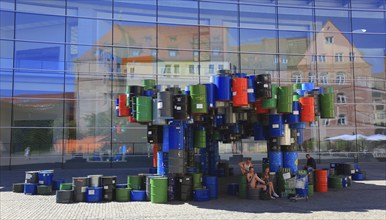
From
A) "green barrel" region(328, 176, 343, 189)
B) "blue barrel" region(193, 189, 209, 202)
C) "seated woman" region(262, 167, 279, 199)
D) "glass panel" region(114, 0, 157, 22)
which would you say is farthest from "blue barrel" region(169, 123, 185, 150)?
"glass panel" region(114, 0, 157, 22)

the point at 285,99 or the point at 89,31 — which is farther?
the point at 89,31

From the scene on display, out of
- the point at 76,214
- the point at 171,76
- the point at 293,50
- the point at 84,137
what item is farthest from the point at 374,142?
the point at 76,214

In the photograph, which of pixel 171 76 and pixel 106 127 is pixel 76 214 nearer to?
pixel 106 127

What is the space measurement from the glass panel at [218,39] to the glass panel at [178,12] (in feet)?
3.58

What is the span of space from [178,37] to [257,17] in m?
5.98

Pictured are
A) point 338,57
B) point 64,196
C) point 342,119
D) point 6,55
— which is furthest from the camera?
point 342,119

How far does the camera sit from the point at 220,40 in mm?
29016

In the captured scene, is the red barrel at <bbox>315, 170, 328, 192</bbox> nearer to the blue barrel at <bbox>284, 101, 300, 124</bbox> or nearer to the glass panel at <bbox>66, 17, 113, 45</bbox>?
the blue barrel at <bbox>284, 101, 300, 124</bbox>

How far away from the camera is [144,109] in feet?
44.6

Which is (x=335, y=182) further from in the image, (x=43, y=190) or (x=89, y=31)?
(x=89, y=31)

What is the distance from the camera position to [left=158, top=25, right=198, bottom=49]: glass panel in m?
28.2

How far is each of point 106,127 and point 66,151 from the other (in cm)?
293

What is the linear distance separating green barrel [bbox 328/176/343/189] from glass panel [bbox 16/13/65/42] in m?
18.6

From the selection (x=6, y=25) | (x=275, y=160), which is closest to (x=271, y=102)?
(x=275, y=160)
